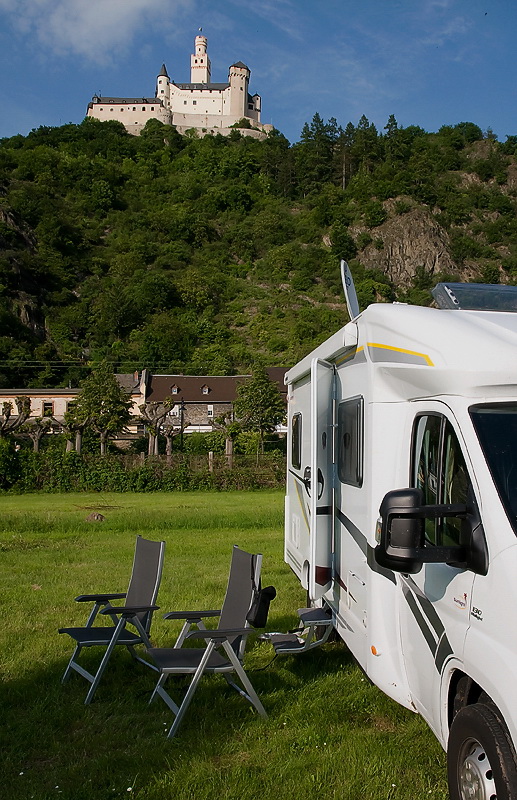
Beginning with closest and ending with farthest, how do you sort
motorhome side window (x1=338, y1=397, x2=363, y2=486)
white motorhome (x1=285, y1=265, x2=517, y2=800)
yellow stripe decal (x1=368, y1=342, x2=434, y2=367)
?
white motorhome (x1=285, y1=265, x2=517, y2=800)
yellow stripe decal (x1=368, y1=342, x2=434, y2=367)
motorhome side window (x1=338, y1=397, x2=363, y2=486)

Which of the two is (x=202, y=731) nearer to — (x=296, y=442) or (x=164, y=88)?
(x=296, y=442)

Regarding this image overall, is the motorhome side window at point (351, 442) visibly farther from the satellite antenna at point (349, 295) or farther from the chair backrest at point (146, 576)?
the chair backrest at point (146, 576)

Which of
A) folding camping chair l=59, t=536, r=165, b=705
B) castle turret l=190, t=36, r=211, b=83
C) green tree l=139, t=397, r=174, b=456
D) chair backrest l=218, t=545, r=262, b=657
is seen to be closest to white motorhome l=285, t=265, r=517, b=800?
chair backrest l=218, t=545, r=262, b=657

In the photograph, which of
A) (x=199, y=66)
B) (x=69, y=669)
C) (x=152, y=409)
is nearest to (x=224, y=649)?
(x=69, y=669)

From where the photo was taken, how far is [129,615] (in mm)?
6156

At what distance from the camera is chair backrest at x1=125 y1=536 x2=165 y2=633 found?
6.71 meters

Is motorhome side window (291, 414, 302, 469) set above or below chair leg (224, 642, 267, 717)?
above

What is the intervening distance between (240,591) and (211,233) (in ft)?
362

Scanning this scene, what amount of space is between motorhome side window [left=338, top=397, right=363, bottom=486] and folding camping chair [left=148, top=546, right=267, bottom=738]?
1057 mm

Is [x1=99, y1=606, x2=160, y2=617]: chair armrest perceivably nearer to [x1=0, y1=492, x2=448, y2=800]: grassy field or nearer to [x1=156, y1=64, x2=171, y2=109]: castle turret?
[x1=0, y1=492, x2=448, y2=800]: grassy field

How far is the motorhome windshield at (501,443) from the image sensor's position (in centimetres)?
337

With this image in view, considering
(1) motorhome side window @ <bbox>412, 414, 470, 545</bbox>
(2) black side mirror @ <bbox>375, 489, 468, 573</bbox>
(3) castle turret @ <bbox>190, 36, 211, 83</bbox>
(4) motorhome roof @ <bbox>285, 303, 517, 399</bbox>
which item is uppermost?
(3) castle turret @ <bbox>190, 36, 211, 83</bbox>

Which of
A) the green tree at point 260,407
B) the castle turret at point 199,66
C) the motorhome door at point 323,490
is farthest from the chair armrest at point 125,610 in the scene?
the castle turret at point 199,66

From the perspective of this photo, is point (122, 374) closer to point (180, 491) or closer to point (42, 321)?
point (42, 321)
